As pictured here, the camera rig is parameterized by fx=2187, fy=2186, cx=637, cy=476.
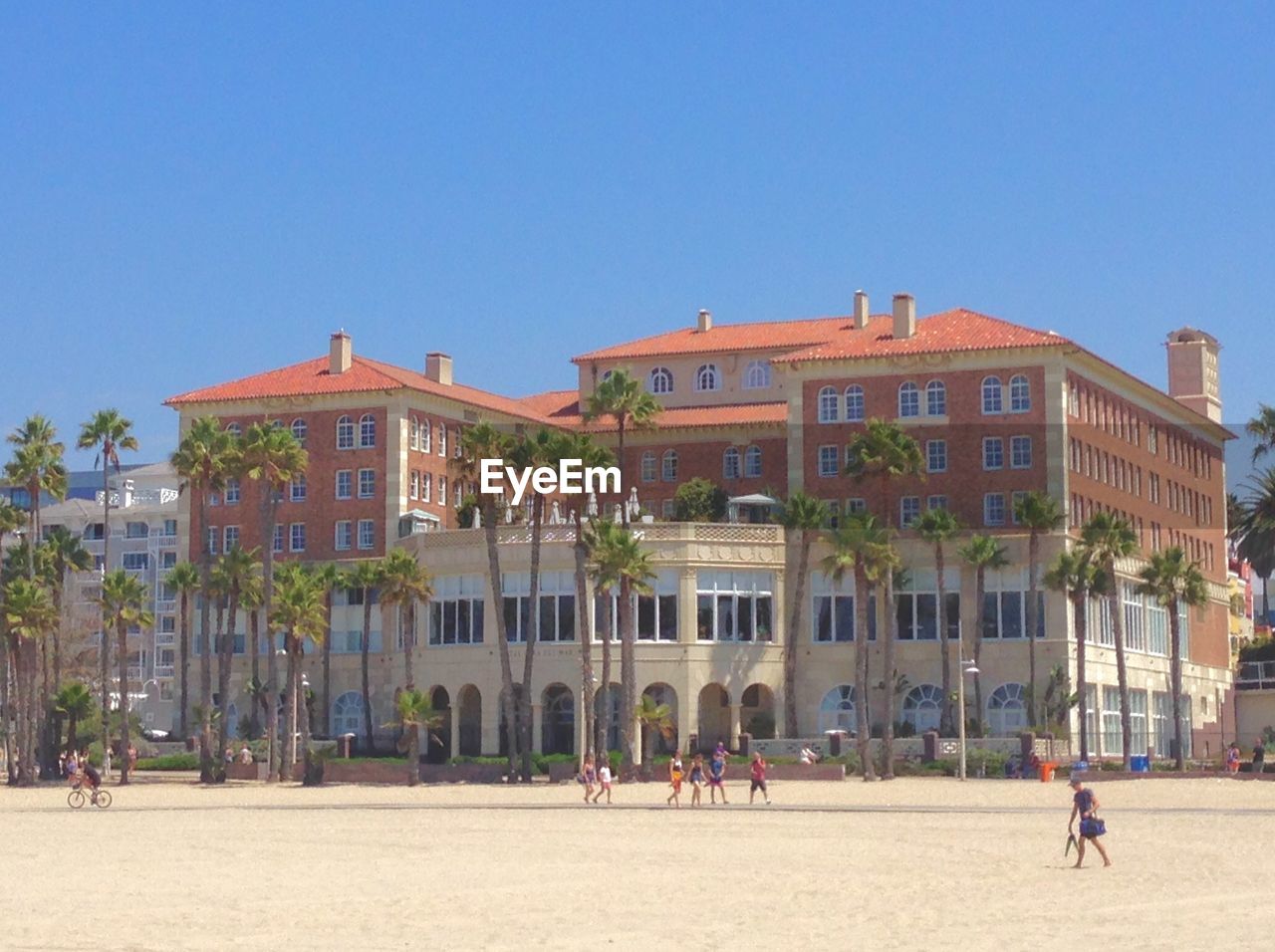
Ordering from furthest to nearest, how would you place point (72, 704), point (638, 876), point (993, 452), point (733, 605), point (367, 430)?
point (367, 430) → point (72, 704) → point (993, 452) → point (733, 605) → point (638, 876)

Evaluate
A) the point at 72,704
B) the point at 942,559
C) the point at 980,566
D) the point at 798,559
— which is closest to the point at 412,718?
the point at 798,559

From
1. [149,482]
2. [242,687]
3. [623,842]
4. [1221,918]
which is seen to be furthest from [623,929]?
[149,482]

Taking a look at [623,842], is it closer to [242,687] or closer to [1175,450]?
[242,687]

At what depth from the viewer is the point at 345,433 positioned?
338ft

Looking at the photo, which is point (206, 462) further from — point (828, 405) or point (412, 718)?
point (828, 405)

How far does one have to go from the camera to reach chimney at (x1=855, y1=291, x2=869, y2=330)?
348 ft

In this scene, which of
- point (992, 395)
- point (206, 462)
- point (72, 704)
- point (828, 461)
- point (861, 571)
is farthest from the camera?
point (828, 461)

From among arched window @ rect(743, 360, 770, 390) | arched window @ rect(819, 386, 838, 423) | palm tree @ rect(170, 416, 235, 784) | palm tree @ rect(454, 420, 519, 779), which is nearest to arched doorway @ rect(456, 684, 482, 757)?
palm tree @ rect(454, 420, 519, 779)

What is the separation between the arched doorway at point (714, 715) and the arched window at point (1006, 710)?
34.7ft

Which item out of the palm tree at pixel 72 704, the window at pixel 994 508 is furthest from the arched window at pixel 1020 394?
the palm tree at pixel 72 704

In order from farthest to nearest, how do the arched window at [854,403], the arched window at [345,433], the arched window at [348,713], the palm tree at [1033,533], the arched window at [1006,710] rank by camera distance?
the arched window at [345,433], the arched window at [348,713], the arched window at [854,403], the arched window at [1006,710], the palm tree at [1033,533]

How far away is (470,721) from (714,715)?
35.3 feet

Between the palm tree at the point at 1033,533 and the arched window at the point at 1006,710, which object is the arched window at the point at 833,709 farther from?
the palm tree at the point at 1033,533

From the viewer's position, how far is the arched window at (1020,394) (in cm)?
9044
